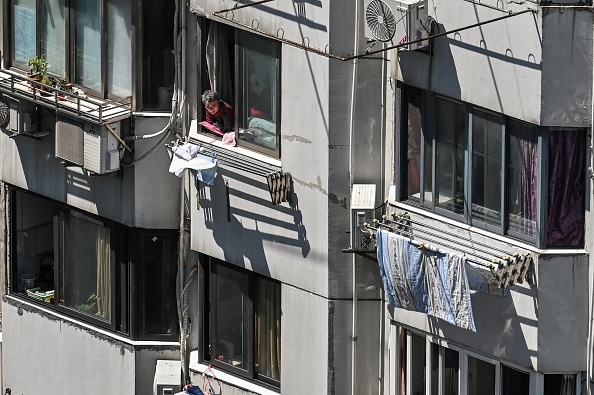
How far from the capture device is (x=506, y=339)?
27.1 m

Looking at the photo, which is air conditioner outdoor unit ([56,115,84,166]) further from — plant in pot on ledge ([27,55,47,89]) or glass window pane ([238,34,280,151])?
glass window pane ([238,34,280,151])

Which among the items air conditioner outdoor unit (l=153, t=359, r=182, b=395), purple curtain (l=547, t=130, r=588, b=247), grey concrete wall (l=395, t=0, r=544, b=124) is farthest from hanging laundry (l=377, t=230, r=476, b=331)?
air conditioner outdoor unit (l=153, t=359, r=182, b=395)

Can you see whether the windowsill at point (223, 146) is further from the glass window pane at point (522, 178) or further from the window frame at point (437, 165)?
the glass window pane at point (522, 178)

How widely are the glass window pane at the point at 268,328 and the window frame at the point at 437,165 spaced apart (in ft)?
11.5

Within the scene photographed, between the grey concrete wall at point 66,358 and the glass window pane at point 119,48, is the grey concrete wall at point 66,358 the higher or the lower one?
the lower one

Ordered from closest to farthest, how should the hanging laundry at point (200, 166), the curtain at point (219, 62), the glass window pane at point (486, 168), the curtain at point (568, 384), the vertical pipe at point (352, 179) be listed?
the curtain at point (568, 384), the glass window pane at point (486, 168), the vertical pipe at point (352, 179), the hanging laundry at point (200, 166), the curtain at point (219, 62)

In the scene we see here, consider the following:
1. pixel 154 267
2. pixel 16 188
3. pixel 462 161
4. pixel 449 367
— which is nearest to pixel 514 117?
pixel 462 161

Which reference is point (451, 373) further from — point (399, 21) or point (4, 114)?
point (4, 114)

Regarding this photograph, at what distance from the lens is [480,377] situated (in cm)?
2805

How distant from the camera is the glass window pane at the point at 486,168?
1062 inches

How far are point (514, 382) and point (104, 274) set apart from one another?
9132mm

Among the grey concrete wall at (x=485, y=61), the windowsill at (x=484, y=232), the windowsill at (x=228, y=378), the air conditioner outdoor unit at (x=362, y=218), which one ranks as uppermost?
the grey concrete wall at (x=485, y=61)

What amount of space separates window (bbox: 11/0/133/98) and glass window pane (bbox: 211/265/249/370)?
347 cm

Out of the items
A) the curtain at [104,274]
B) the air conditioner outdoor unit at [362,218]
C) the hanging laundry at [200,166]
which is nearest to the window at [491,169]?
the air conditioner outdoor unit at [362,218]
